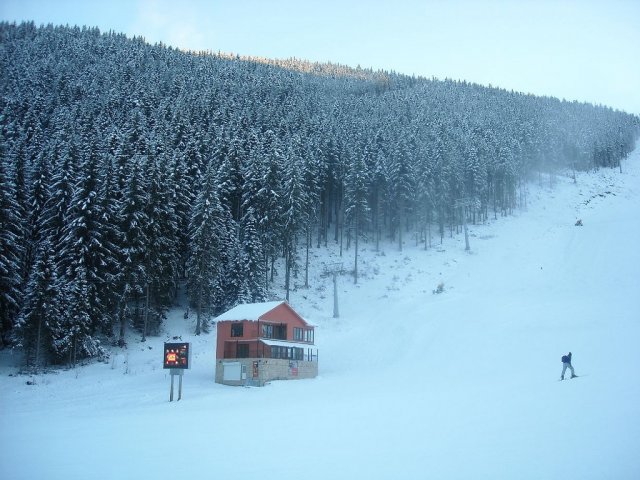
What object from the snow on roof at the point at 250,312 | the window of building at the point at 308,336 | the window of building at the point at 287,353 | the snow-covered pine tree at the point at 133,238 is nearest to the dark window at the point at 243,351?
the window of building at the point at 287,353

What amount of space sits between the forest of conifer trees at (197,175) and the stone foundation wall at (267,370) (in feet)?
34.2

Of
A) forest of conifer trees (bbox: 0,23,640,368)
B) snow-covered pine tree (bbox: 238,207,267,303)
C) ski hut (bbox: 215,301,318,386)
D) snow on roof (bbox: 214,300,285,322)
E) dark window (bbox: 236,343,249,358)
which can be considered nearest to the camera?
ski hut (bbox: 215,301,318,386)

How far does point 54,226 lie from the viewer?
150 feet

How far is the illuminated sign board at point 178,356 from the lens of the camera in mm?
31672

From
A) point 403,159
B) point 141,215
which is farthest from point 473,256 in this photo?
point 141,215

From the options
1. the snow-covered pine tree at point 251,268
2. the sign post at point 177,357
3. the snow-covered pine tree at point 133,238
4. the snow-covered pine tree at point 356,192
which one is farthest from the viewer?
the snow-covered pine tree at point 356,192

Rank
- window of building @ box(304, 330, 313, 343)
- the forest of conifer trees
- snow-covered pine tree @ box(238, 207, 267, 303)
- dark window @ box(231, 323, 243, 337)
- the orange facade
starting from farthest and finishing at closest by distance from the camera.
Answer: snow-covered pine tree @ box(238, 207, 267, 303) → window of building @ box(304, 330, 313, 343) → the forest of conifer trees → dark window @ box(231, 323, 243, 337) → the orange facade

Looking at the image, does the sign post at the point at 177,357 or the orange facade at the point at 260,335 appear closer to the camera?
the sign post at the point at 177,357

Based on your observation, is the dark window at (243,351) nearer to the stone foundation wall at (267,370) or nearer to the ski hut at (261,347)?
the ski hut at (261,347)

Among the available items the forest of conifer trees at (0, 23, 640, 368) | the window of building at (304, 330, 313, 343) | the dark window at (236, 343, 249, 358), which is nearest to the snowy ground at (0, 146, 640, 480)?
the window of building at (304, 330, 313, 343)

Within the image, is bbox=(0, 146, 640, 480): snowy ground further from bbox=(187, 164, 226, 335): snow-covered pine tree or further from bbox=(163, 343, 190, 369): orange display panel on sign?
bbox=(187, 164, 226, 335): snow-covered pine tree

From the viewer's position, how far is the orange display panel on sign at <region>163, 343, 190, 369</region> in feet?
104

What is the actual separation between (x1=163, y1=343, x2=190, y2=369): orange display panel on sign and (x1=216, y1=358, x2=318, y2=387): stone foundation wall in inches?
324

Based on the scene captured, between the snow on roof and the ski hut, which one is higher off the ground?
the snow on roof
